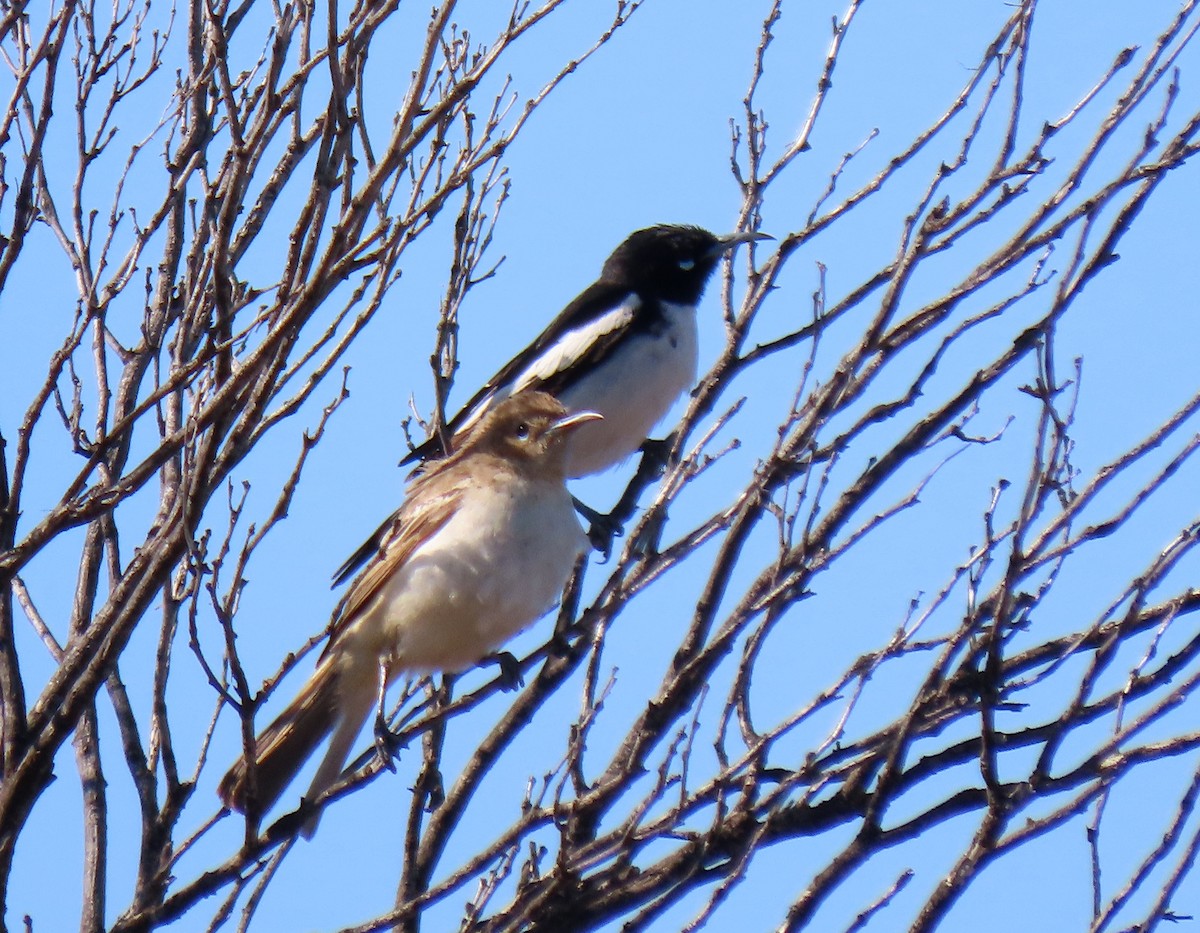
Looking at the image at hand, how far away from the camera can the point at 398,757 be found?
4738 mm

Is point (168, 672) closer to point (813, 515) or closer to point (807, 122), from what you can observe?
point (813, 515)

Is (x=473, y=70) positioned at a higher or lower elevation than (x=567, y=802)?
higher

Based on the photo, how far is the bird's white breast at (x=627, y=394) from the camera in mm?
7590

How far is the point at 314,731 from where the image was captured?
5.17 m

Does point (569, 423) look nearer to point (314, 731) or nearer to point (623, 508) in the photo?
point (623, 508)

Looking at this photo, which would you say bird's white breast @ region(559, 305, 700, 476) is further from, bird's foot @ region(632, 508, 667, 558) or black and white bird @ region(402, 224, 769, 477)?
bird's foot @ region(632, 508, 667, 558)

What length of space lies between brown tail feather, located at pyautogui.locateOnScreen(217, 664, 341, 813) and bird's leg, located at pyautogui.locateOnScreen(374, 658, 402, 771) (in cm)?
23

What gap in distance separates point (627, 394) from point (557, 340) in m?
0.61

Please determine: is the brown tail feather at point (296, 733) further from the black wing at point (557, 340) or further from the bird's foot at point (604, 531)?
the black wing at point (557, 340)

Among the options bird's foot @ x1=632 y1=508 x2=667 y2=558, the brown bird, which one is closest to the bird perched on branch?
the brown bird

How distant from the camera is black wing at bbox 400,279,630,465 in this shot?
25.6ft

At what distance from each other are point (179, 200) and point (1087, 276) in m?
3.21

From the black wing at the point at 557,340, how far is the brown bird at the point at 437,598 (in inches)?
87.5

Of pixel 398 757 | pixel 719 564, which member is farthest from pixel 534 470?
pixel 719 564
